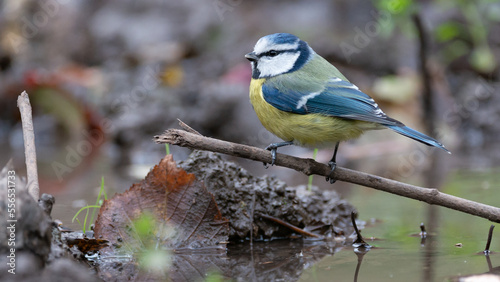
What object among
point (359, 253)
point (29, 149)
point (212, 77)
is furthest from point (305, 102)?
point (212, 77)

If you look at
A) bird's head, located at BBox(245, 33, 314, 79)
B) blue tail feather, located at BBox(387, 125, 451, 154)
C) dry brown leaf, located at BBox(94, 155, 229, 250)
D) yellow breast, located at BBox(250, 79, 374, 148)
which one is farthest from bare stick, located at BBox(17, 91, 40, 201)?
blue tail feather, located at BBox(387, 125, 451, 154)

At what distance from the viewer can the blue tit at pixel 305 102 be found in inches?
121

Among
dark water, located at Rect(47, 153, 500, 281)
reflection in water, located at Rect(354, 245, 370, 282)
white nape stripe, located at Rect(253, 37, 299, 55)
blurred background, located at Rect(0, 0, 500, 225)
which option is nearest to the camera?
dark water, located at Rect(47, 153, 500, 281)

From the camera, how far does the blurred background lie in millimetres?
6074

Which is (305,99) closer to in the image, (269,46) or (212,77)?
(269,46)

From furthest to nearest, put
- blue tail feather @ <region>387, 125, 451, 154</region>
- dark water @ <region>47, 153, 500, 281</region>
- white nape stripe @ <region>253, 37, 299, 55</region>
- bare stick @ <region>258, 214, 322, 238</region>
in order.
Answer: white nape stripe @ <region>253, 37, 299, 55</region>
bare stick @ <region>258, 214, 322, 238</region>
blue tail feather @ <region>387, 125, 451, 154</region>
dark water @ <region>47, 153, 500, 281</region>

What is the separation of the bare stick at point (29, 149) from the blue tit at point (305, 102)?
109 centimetres

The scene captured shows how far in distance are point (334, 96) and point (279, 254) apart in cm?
94

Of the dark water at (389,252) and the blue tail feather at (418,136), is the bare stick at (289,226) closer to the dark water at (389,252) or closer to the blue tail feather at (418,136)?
the dark water at (389,252)

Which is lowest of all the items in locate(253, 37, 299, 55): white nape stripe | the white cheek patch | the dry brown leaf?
the dry brown leaf

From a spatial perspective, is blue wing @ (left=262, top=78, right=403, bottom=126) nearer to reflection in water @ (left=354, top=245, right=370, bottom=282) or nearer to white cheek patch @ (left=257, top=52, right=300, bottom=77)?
white cheek patch @ (left=257, top=52, right=300, bottom=77)

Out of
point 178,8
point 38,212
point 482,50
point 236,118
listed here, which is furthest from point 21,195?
point 178,8

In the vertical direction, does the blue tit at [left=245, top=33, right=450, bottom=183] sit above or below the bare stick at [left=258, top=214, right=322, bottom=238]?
above

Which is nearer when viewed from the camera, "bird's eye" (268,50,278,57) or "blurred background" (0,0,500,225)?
"bird's eye" (268,50,278,57)
